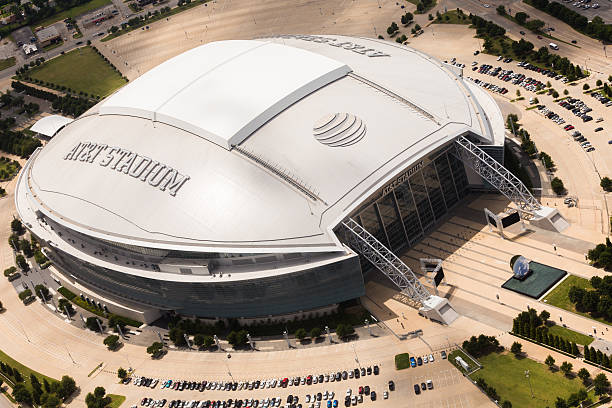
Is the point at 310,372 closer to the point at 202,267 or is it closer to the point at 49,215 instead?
the point at 202,267

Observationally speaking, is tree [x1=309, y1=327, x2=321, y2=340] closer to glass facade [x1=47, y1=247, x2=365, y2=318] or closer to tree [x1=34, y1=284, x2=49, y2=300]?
glass facade [x1=47, y1=247, x2=365, y2=318]

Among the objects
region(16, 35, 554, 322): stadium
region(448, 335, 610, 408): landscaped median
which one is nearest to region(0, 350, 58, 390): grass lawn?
region(16, 35, 554, 322): stadium

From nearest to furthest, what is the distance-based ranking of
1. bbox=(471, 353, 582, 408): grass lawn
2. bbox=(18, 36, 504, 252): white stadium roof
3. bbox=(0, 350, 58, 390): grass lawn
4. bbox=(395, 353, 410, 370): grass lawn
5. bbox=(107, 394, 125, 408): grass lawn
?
bbox=(471, 353, 582, 408): grass lawn < bbox=(395, 353, 410, 370): grass lawn < bbox=(107, 394, 125, 408): grass lawn < bbox=(18, 36, 504, 252): white stadium roof < bbox=(0, 350, 58, 390): grass lawn

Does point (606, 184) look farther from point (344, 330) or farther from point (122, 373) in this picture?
point (122, 373)

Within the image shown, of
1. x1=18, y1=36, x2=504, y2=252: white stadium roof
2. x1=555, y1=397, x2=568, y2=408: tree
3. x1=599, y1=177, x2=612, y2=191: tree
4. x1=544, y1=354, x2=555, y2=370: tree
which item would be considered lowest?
x1=544, y1=354, x2=555, y2=370: tree

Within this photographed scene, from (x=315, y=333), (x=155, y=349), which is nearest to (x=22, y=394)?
(x=155, y=349)
